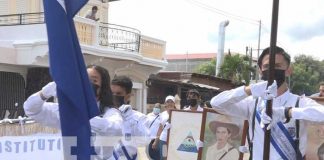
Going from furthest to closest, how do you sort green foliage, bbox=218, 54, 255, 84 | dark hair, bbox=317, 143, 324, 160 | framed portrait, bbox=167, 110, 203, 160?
green foliage, bbox=218, 54, 255, 84 → framed portrait, bbox=167, 110, 203, 160 → dark hair, bbox=317, 143, 324, 160

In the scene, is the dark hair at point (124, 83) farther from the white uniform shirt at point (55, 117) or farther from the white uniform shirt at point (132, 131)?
the white uniform shirt at point (55, 117)

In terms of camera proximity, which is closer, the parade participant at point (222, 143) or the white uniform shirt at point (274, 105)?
the white uniform shirt at point (274, 105)

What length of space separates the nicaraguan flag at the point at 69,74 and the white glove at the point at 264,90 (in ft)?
3.57

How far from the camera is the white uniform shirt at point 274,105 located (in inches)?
150

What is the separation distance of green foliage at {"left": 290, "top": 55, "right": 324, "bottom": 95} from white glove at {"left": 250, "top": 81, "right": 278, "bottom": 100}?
48.9 m

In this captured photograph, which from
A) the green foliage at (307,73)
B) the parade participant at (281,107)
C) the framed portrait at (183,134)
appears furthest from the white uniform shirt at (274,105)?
the green foliage at (307,73)

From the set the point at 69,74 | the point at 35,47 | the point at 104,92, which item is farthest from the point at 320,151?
the point at 35,47

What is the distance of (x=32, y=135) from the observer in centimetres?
577

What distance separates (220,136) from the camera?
618 centimetres

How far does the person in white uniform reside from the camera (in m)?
3.94

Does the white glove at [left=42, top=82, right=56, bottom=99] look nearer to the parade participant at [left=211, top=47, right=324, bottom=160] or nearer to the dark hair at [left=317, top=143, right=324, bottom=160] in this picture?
the parade participant at [left=211, top=47, right=324, bottom=160]

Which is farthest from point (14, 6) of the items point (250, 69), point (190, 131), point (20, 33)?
point (250, 69)

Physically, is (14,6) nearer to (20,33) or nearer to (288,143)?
(20,33)

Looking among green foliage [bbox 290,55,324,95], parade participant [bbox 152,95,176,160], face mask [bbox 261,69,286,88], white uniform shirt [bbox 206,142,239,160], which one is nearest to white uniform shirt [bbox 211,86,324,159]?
face mask [bbox 261,69,286,88]
